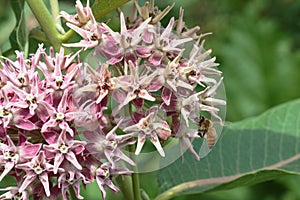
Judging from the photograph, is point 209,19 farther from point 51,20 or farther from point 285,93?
point 51,20

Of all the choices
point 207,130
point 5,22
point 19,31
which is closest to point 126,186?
point 207,130

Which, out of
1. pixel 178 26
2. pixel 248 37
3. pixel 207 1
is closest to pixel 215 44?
pixel 248 37

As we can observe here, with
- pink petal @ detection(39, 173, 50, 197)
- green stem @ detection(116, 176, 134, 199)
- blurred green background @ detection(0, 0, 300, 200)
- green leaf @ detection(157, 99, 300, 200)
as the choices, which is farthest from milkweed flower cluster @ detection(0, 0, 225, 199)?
blurred green background @ detection(0, 0, 300, 200)

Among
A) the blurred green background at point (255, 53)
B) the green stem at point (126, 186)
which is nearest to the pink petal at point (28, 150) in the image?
the green stem at point (126, 186)

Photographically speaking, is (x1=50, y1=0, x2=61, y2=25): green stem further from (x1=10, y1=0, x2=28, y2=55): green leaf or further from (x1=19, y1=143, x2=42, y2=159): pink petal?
(x1=19, y1=143, x2=42, y2=159): pink petal

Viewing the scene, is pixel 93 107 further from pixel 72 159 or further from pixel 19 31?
pixel 19 31

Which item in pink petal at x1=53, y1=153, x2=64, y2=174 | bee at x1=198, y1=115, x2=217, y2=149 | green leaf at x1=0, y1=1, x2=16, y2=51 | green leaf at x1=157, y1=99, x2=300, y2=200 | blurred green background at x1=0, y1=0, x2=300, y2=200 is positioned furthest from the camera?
blurred green background at x1=0, y1=0, x2=300, y2=200
